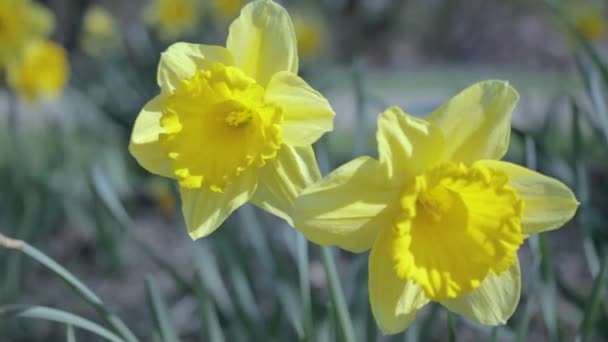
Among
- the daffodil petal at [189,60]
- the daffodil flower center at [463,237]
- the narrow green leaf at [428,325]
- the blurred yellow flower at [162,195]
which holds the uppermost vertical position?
the daffodil petal at [189,60]

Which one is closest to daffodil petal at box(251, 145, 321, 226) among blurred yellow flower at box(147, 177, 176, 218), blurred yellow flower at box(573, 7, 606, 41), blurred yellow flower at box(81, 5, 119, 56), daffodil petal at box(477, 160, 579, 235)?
daffodil petal at box(477, 160, 579, 235)

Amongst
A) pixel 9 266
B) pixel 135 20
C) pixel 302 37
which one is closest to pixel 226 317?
pixel 9 266

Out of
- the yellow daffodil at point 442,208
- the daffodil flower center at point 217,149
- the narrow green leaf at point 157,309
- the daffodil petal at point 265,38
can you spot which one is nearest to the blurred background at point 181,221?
the narrow green leaf at point 157,309

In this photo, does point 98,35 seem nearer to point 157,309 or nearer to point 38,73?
point 38,73

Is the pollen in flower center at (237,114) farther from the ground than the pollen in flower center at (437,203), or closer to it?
farther from the ground

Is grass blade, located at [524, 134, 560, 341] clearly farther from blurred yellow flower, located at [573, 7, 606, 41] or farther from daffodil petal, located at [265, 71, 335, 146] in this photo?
blurred yellow flower, located at [573, 7, 606, 41]

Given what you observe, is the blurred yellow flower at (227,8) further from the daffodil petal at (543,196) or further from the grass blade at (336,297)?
the daffodil petal at (543,196)

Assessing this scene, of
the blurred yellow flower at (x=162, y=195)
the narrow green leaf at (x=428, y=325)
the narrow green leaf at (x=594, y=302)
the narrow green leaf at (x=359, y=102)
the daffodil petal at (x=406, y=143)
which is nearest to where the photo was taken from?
the daffodil petal at (x=406, y=143)
